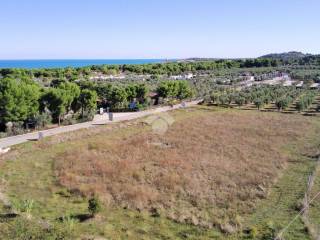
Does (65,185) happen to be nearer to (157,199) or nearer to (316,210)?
(157,199)

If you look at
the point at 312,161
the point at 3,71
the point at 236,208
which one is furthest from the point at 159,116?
the point at 3,71

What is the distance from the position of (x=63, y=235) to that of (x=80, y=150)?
1597 cm

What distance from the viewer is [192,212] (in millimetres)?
18219

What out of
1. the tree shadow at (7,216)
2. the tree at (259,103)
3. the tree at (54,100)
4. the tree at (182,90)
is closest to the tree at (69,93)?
the tree at (54,100)

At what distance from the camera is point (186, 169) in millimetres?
25469

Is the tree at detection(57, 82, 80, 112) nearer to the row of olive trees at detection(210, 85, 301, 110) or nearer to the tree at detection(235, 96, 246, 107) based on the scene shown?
the row of olive trees at detection(210, 85, 301, 110)

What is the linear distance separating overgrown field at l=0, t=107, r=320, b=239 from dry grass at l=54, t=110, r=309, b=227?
0.22ft

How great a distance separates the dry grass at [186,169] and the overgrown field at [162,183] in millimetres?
67

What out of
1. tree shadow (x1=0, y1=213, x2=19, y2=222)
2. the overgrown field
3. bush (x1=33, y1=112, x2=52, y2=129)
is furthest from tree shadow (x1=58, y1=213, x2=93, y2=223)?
bush (x1=33, y1=112, x2=52, y2=129)

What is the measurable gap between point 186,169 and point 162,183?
352cm


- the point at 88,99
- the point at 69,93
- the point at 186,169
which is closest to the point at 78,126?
the point at 69,93

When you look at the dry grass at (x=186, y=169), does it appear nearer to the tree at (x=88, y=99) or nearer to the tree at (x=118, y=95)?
the tree at (x=88, y=99)

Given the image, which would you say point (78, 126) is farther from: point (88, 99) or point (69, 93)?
point (88, 99)

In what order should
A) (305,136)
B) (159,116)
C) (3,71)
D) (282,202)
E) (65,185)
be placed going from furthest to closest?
(3,71)
(159,116)
(305,136)
(65,185)
(282,202)
